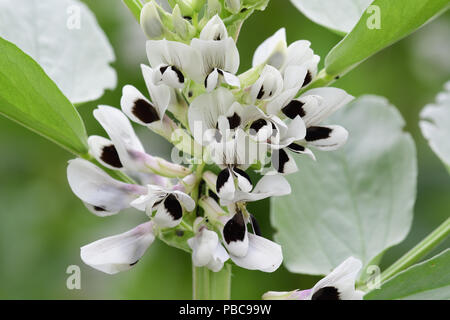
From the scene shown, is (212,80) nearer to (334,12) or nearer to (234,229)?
(234,229)

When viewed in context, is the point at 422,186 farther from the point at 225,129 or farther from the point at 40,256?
the point at 225,129

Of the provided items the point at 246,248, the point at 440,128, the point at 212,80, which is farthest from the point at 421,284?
the point at 440,128

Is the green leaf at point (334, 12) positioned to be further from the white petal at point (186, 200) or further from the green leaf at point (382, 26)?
the white petal at point (186, 200)

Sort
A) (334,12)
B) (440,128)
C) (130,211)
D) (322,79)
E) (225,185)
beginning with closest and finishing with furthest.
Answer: (225,185) → (322,79) → (334,12) → (440,128) → (130,211)

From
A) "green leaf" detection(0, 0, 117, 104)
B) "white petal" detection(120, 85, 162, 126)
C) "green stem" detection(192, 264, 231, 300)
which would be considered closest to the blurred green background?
"green leaf" detection(0, 0, 117, 104)

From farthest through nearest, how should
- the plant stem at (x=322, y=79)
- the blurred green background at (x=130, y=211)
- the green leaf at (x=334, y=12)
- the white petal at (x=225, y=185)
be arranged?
the blurred green background at (x=130, y=211)
the green leaf at (x=334, y=12)
the plant stem at (x=322, y=79)
the white petal at (x=225, y=185)

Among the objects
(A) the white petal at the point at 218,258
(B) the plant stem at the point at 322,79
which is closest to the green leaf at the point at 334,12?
(B) the plant stem at the point at 322,79
